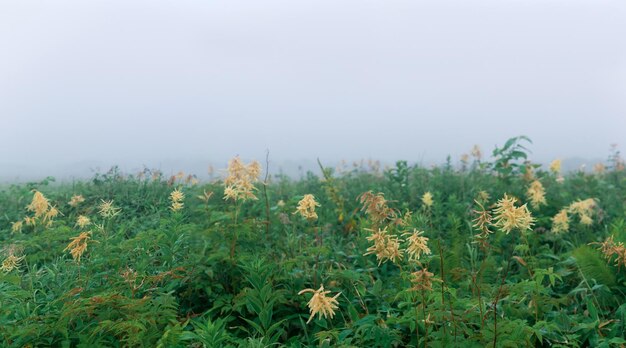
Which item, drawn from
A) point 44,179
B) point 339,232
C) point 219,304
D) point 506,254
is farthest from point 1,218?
point 506,254

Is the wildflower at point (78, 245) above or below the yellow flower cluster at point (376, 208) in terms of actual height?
below

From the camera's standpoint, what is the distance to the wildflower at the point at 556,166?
833cm

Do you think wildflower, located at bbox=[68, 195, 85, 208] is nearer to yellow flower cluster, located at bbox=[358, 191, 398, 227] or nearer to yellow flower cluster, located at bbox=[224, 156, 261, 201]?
yellow flower cluster, located at bbox=[224, 156, 261, 201]

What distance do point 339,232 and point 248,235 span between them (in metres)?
2.47

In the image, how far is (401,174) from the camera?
762 cm

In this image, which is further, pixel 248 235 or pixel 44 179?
pixel 44 179

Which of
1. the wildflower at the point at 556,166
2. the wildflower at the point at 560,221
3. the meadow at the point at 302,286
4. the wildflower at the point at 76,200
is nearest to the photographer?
the meadow at the point at 302,286

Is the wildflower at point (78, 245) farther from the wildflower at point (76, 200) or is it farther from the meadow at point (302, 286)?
the wildflower at point (76, 200)

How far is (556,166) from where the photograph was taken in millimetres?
8344

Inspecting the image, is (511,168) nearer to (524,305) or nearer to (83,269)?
(524,305)

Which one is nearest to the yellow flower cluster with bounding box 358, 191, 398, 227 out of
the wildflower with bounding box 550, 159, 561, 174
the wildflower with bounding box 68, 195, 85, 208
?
the wildflower with bounding box 68, 195, 85, 208

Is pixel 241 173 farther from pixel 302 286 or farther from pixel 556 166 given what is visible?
pixel 556 166

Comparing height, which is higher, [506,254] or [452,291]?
[452,291]

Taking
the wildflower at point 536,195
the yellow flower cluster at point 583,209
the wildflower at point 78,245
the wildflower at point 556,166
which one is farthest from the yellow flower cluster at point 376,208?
the wildflower at point 556,166
